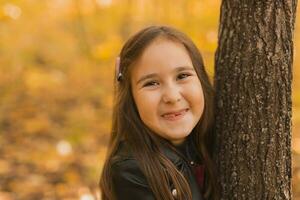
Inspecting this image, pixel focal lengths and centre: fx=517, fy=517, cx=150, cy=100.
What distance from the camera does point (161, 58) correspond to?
212cm

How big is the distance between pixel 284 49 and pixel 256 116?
297 millimetres

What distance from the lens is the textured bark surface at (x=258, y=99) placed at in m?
2.11

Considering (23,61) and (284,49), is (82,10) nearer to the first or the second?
(23,61)

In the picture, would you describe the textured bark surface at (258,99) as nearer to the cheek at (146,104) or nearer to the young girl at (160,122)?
the young girl at (160,122)

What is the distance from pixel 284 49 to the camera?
2.12 metres

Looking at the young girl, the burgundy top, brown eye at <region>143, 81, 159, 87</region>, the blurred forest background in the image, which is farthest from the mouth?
the blurred forest background

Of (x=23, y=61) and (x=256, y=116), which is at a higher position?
(x=23, y=61)

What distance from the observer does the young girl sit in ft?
6.88

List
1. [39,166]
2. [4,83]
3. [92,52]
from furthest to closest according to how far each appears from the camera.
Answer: [4,83], [92,52], [39,166]

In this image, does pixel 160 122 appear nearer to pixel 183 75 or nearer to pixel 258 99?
pixel 183 75

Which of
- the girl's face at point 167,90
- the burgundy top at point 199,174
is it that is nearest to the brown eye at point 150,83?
the girl's face at point 167,90

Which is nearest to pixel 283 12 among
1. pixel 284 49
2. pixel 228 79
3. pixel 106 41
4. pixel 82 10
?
pixel 284 49

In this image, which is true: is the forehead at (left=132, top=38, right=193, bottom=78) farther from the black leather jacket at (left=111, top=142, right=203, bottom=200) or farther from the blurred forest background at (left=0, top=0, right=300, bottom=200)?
the blurred forest background at (left=0, top=0, right=300, bottom=200)

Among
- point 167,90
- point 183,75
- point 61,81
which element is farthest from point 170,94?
point 61,81
